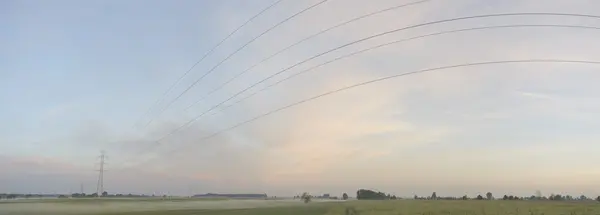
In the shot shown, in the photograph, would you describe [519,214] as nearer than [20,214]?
Yes

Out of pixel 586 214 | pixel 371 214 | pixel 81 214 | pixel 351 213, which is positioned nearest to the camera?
pixel 586 214

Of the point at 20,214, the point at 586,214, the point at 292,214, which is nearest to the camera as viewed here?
the point at 586,214

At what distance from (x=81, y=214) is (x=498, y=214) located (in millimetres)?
78519

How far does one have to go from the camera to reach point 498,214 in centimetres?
7381

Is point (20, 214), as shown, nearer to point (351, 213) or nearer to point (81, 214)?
point (81, 214)

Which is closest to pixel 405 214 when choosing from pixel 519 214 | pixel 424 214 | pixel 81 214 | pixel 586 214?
pixel 424 214

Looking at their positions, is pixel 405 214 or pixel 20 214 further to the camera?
pixel 20 214

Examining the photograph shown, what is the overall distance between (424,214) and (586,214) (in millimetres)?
19678

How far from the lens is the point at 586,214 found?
69375 millimetres

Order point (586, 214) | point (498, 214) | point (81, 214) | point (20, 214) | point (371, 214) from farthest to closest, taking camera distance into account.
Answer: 1. point (81, 214)
2. point (20, 214)
3. point (371, 214)
4. point (498, 214)
5. point (586, 214)

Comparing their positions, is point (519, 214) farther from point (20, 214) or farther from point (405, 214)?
point (20, 214)

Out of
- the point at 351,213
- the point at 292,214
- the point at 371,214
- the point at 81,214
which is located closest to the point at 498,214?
the point at 371,214

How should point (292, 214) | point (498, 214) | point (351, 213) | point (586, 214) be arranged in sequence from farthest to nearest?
1. point (292, 214)
2. point (351, 213)
3. point (498, 214)
4. point (586, 214)

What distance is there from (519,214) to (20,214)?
3356 inches
